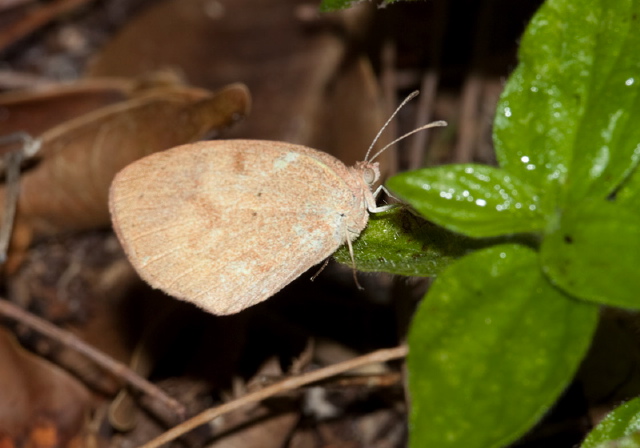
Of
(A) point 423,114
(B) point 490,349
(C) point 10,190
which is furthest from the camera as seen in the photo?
(A) point 423,114

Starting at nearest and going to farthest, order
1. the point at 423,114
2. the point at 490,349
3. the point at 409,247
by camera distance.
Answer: the point at 490,349 < the point at 409,247 < the point at 423,114

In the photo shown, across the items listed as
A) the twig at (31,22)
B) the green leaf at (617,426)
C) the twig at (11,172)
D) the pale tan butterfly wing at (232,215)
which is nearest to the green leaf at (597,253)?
the green leaf at (617,426)

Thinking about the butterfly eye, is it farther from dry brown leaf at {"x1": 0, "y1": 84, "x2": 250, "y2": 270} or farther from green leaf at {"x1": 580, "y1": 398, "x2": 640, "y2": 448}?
green leaf at {"x1": 580, "y1": 398, "x2": 640, "y2": 448}

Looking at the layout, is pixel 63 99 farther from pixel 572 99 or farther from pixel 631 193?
pixel 631 193

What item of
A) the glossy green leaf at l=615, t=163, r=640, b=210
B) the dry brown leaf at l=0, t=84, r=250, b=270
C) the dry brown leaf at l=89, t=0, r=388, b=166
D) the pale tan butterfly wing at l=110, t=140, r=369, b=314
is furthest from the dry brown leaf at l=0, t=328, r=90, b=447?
the glossy green leaf at l=615, t=163, r=640, b=210

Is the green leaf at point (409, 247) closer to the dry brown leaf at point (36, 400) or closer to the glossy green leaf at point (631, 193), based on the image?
the glossy green leaf at point (631, 193)

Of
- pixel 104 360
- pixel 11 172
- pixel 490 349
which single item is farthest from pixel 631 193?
pixel 11 172
